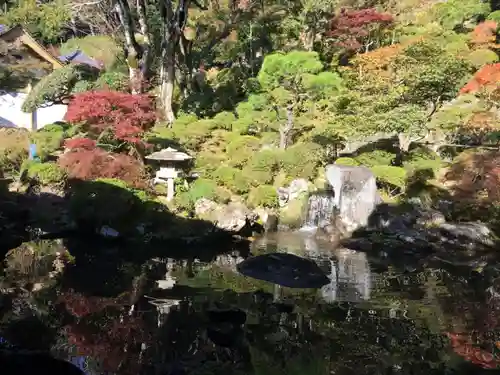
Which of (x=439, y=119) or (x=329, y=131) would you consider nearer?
(x=329, y=131)

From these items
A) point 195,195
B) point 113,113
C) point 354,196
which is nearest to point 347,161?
point 354,196

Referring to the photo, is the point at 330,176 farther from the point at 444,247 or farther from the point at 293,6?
the point at 293,6

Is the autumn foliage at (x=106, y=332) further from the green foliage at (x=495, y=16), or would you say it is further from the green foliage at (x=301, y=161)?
the green foliage at (x=495, y=16)

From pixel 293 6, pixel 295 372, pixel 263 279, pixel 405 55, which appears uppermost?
pixel 293 6

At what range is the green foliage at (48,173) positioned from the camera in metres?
15.0

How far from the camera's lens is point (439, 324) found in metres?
8.18

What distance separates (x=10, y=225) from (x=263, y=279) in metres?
8.49

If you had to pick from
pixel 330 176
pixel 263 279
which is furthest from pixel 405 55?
pixel 263 279

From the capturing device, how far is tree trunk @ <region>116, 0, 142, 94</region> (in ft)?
62.1

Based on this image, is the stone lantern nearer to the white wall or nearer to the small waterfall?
the small waterfall

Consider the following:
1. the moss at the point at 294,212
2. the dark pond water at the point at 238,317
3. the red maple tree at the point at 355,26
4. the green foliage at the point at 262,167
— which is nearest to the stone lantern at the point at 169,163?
the green foliage at the point at 262,167

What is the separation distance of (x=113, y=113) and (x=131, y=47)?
5516 millimetres

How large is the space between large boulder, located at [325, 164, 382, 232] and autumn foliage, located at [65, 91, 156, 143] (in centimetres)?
662

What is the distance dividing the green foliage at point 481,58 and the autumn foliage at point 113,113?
16.2 m
